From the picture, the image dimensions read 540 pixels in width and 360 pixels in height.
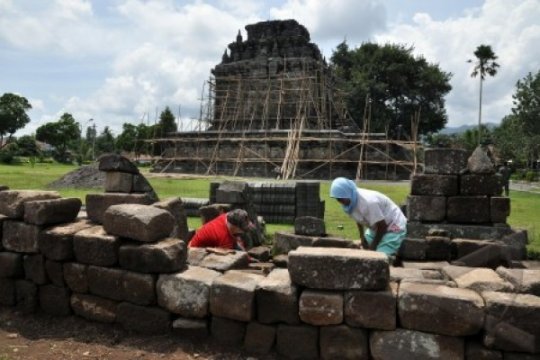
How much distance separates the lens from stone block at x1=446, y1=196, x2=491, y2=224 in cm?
941

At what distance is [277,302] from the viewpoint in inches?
195

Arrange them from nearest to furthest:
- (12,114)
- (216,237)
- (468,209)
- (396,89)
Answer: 1. (216,237)
2. (468,209)
3. (396,89)
4. (12,114)

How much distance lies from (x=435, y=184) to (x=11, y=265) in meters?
7.50

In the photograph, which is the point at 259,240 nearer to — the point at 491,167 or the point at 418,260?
the point at 418,260

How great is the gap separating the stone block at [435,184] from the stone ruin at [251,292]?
3988 millimetres

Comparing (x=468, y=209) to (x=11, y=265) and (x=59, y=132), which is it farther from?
(x=59, y=132)

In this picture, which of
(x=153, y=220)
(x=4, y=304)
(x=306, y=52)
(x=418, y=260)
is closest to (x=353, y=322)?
(x=153, y=220)

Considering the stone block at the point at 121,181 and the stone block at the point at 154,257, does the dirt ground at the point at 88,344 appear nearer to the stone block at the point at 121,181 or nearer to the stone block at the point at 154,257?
the stone block at the point at 154,257

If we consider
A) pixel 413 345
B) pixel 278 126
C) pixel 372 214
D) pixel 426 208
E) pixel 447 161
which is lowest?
pixel 413 345

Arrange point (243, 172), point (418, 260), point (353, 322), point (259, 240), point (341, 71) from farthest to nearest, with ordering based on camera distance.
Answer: point (341, 71)
point (243, 172)
point (259, 240)
point (418, 260)
point (353, 322)

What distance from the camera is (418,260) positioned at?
7.99 m

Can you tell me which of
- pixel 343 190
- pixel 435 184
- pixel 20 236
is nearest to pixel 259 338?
pixel 343 190

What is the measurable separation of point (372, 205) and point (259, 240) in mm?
4681

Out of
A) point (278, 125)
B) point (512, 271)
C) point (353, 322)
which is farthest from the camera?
point (278, 125)
